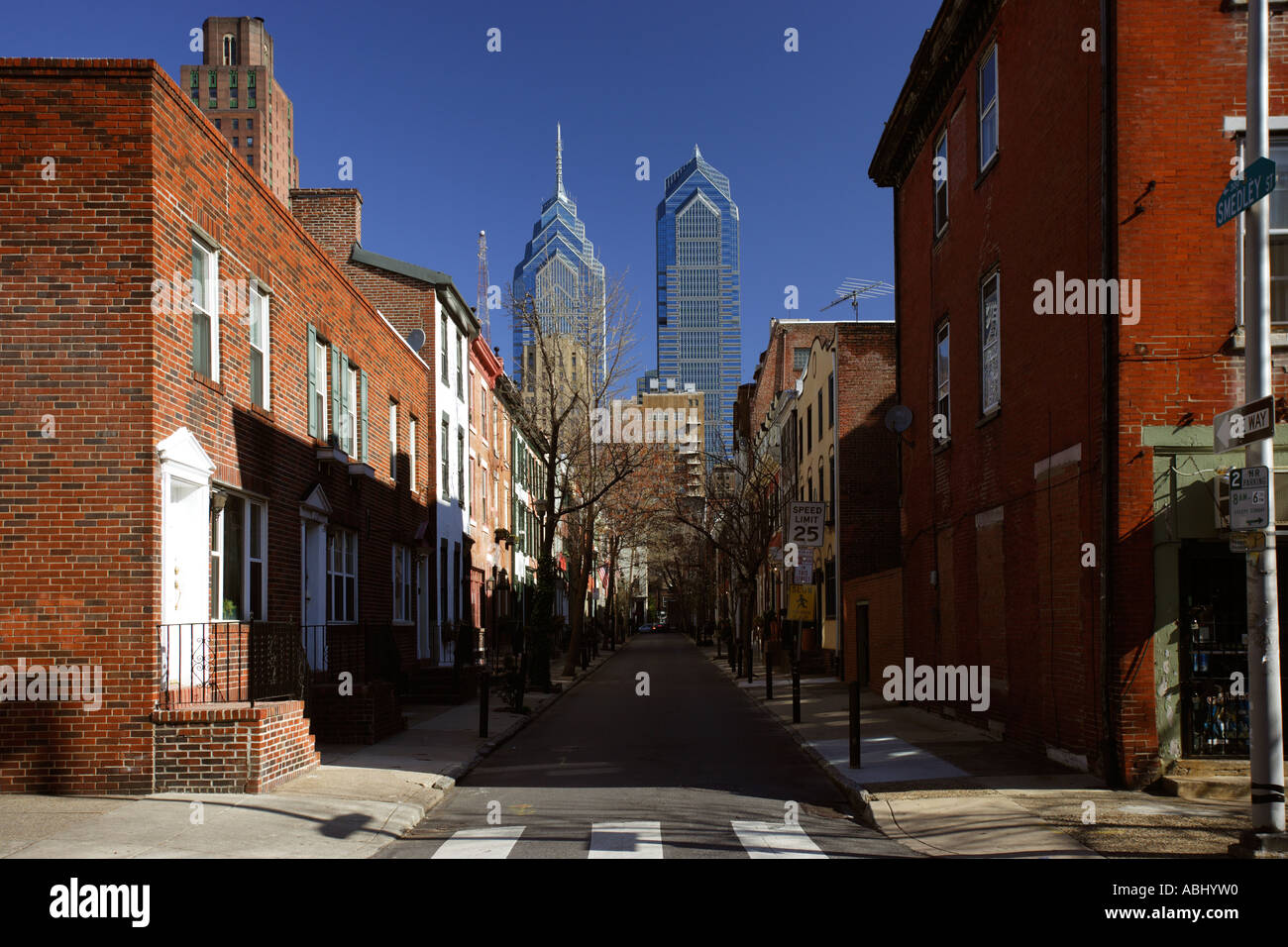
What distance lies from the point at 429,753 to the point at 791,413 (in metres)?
32.9

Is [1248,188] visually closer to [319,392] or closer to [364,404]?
[319,392]

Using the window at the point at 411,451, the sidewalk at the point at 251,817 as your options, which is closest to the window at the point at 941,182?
the sidewalk at the point at 251,817

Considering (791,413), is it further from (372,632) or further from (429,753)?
(429,753)

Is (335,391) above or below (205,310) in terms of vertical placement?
below

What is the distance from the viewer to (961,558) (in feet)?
62.6

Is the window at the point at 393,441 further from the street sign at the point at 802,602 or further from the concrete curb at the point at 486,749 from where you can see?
the street sign at the point at 802,602

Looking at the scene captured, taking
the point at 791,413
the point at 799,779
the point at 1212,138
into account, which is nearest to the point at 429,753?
the point at 799,779

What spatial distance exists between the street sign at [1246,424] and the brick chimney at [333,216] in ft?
83.4

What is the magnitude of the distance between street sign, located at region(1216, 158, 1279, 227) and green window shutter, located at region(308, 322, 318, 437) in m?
13.8

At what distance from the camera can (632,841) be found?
9.59 m

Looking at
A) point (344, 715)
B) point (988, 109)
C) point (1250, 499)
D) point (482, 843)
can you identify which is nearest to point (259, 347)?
point (344, 715)

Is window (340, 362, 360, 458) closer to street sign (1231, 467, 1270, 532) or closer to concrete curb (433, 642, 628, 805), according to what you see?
concrete curb (433, 642, 628, 805)

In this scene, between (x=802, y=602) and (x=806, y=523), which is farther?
(x=802, y=602)

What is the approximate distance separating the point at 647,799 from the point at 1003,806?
3.54 metres
